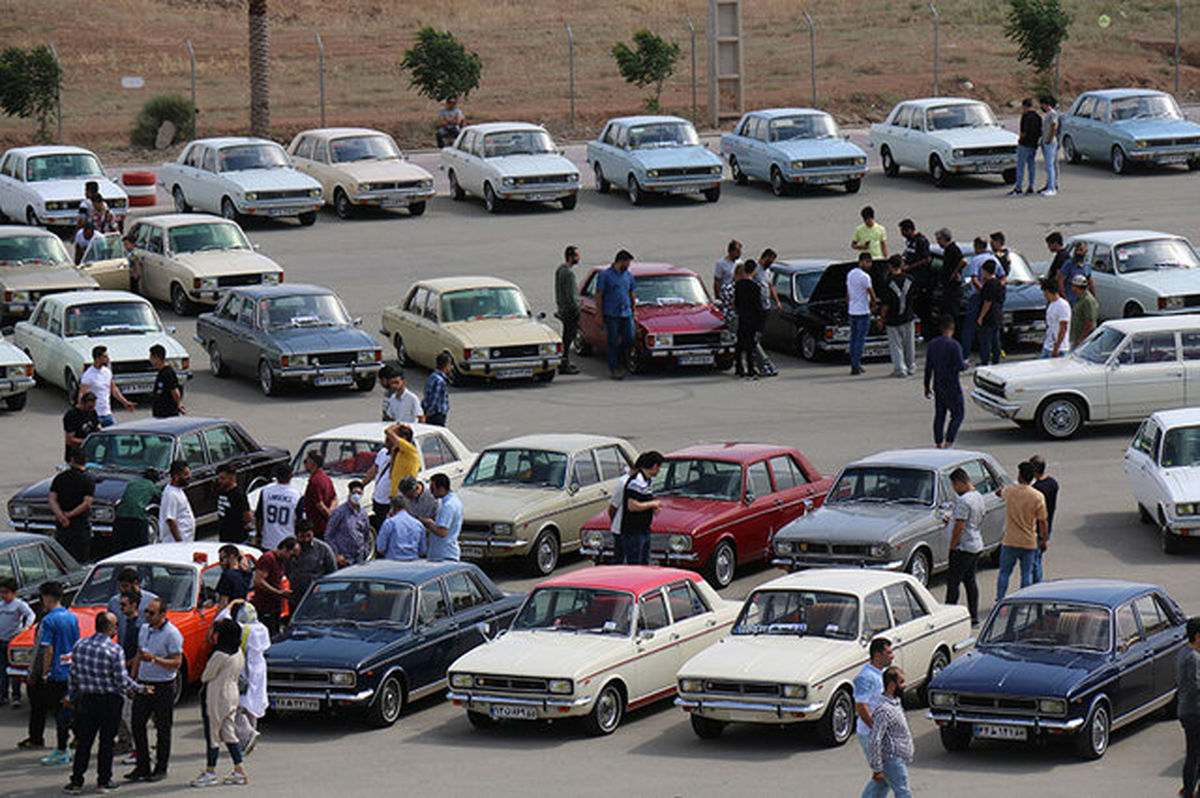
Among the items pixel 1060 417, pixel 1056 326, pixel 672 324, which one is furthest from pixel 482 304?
pixel 1060 417

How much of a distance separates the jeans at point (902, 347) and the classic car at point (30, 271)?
1259cm

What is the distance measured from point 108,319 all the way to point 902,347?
11.3 metres

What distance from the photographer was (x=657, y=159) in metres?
42.5

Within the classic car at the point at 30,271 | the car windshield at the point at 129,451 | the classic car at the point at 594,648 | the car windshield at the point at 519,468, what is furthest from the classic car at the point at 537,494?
the classic car at the point at 30,271

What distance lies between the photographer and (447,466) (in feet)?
79.7

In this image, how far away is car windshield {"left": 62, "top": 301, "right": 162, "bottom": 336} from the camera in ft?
99.7

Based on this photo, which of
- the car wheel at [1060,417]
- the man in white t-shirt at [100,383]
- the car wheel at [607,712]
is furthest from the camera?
the car wheel at [1060,417]

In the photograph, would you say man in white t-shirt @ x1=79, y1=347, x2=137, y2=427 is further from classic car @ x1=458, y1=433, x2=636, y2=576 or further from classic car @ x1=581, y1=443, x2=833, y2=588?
classic car @ x1=581, y1=443, x2=833, y2=588

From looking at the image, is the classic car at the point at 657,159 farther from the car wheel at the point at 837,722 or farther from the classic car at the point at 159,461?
the car wheel at the point at 837,722

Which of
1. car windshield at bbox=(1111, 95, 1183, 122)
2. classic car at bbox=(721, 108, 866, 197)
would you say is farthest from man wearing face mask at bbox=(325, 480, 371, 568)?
car windshield at bbox=(1111, 95, 1183, 122)

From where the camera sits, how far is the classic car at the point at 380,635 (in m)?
17.7

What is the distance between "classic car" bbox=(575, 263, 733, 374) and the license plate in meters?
14.5

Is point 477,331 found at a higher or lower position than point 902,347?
higher

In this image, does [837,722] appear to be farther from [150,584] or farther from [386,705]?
[150,584]
